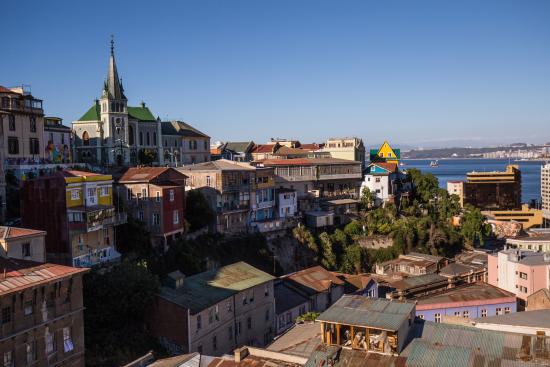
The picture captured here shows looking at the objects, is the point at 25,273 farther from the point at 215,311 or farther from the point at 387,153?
the point at 387,153

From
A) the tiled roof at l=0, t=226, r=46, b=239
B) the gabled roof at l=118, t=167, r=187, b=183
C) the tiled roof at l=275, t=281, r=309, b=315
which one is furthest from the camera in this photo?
the gabled roof at l=118, t=167, r=187, b=183

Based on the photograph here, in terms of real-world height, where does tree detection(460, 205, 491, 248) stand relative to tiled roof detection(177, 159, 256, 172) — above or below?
below

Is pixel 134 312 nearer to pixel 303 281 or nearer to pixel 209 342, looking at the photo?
pixel 209 342

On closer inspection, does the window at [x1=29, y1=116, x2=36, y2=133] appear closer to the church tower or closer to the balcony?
the balcony

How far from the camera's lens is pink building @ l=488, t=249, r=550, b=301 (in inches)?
1400

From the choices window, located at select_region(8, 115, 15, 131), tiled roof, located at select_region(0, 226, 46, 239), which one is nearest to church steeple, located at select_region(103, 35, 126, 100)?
window, located at select_region(8, 115, 15, 131)

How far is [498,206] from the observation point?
9975cm

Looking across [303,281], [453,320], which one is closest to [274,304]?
[303,281]

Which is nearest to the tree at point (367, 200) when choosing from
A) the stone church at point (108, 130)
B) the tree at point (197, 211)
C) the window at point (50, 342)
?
the tree at point (197, 211)

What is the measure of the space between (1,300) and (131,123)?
38566 millimetres

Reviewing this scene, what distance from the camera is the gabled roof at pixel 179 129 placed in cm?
6369

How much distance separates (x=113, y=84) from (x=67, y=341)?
35.9 metres

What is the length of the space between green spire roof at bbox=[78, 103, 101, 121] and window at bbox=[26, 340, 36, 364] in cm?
3583

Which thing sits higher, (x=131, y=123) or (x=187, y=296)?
(x=131, y=123)
